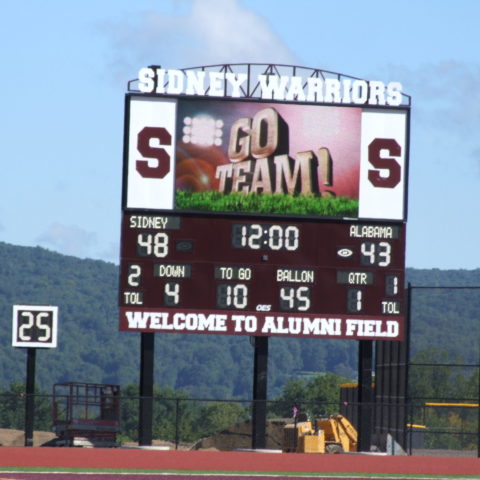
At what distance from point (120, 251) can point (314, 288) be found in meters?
4.34

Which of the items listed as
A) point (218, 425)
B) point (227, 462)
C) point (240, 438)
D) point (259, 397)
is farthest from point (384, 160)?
point (218, 425)

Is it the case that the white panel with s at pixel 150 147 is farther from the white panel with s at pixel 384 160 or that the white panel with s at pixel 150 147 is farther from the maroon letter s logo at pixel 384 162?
the maroon letter s logo at pixel 384 162

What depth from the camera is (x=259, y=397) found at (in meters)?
32.6

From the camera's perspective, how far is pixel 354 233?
31.3 metres

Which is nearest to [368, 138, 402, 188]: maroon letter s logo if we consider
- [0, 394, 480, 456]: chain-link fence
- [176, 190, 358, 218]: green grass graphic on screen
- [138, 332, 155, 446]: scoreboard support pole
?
[176, 190, 358, 218]: green grass graphic on screen

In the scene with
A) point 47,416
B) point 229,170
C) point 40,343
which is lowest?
point 47,416

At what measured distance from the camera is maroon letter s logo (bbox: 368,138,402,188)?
3186 centimetres

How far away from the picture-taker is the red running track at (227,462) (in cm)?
3053

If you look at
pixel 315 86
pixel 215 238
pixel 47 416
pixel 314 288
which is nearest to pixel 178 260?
pixel 215 238

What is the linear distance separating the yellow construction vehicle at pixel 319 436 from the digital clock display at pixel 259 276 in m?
4.52

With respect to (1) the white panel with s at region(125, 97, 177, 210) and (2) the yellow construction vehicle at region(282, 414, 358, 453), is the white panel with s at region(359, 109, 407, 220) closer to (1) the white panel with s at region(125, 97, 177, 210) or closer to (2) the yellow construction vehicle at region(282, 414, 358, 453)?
(1) the white panel with s at region(125, 97, 177, 210)

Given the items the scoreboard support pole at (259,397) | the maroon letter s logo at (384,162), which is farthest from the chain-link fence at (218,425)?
the maroon letter s logo at (384,162)

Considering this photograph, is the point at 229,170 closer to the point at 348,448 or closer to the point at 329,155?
the point at 329,155

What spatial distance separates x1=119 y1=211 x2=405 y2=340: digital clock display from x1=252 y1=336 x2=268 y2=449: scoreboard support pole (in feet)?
4.12
